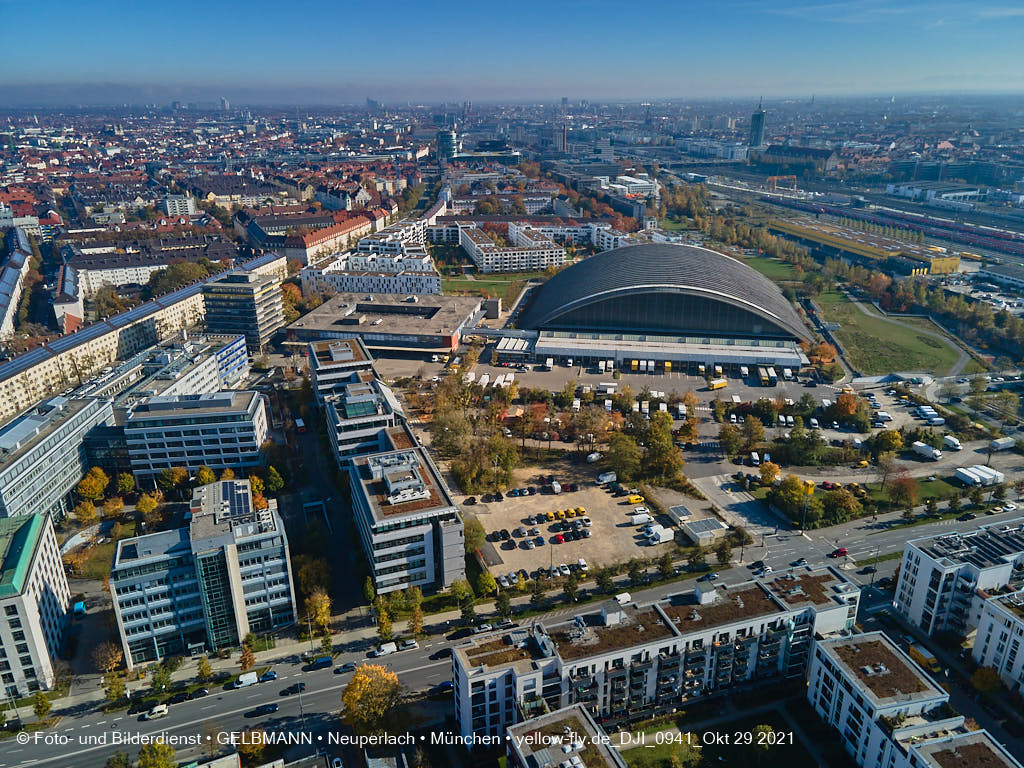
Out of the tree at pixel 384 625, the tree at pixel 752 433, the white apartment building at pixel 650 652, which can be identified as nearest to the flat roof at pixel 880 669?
the white apartment building at pixel 650 652

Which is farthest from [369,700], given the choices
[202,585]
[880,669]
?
[880,669]

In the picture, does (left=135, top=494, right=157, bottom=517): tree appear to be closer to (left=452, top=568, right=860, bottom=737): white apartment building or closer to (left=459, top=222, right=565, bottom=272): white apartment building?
(left=452, top=568, right=860, bottom=737): white apartment building

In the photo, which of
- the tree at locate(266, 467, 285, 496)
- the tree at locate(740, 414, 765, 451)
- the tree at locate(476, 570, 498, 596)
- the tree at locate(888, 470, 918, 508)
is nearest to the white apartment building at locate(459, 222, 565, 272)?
the tree at locate(740, 414, 765, 451)

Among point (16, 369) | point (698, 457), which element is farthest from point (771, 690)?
point (16, 369)

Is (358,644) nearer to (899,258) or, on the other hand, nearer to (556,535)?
(556,535)

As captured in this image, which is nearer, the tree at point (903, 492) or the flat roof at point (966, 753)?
the flat roof at point (966, 753)

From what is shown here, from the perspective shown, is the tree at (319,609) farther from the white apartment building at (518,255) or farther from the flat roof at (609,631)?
the white apartment building at (518,255)
